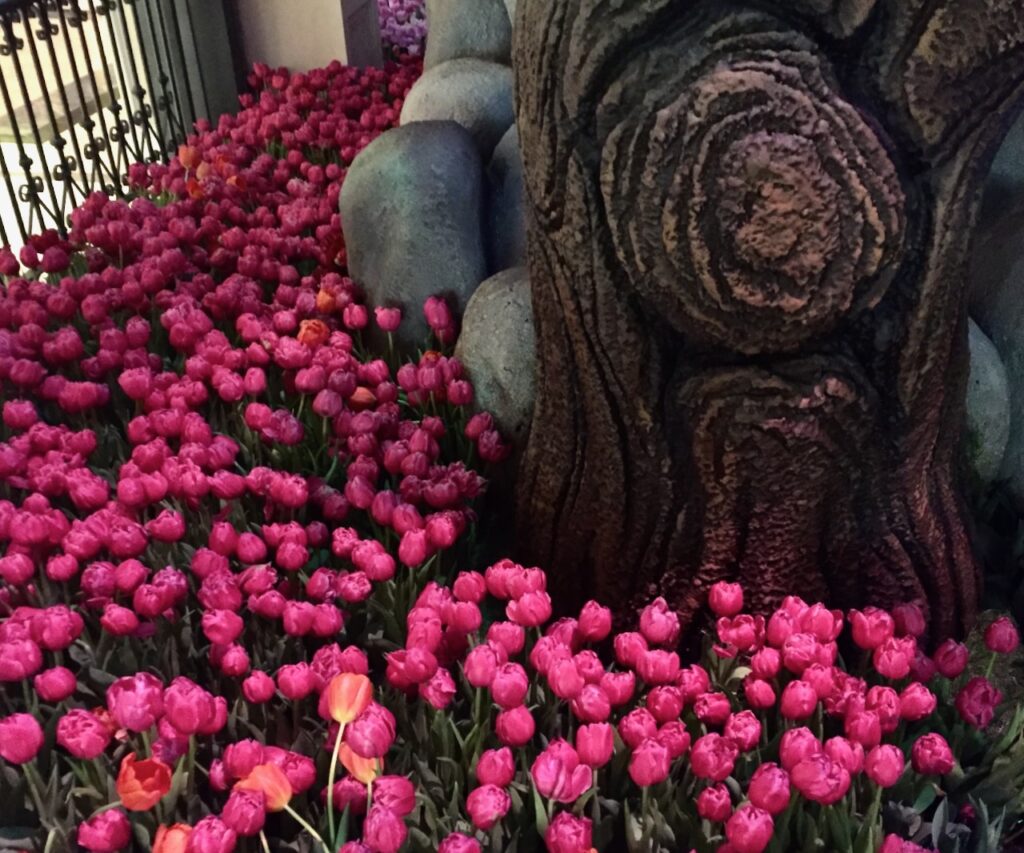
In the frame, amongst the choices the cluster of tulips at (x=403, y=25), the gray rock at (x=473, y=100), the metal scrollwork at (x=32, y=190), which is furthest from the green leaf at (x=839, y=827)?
the cluster of tulips at (x=403, y=25)

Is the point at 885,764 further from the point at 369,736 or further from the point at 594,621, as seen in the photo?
the point at 369,736

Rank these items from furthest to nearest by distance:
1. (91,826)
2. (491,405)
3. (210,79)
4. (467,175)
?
(210,79) → (467,175) → (491,405) → (91,826)

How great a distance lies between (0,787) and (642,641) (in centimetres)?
73

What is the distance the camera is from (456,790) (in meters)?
1.10

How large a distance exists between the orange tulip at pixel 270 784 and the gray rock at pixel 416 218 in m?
1.17

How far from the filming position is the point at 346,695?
3.37ft

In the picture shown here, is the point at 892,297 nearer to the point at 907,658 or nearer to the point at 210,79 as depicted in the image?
the point at 907,658

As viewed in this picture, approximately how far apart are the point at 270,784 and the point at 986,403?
1118mm

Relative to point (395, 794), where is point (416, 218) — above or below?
above

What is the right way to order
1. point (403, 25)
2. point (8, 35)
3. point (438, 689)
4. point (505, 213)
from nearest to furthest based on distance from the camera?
point (438, 689)
point (505, 213)
point (8, 35)
point (403, 25)

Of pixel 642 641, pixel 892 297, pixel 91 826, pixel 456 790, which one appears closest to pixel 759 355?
pixel 892 297

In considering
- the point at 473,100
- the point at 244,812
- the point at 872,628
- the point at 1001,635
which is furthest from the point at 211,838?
the point at 473,100

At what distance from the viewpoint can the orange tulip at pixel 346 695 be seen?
1.03 metres

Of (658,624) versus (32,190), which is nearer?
(658,624)
